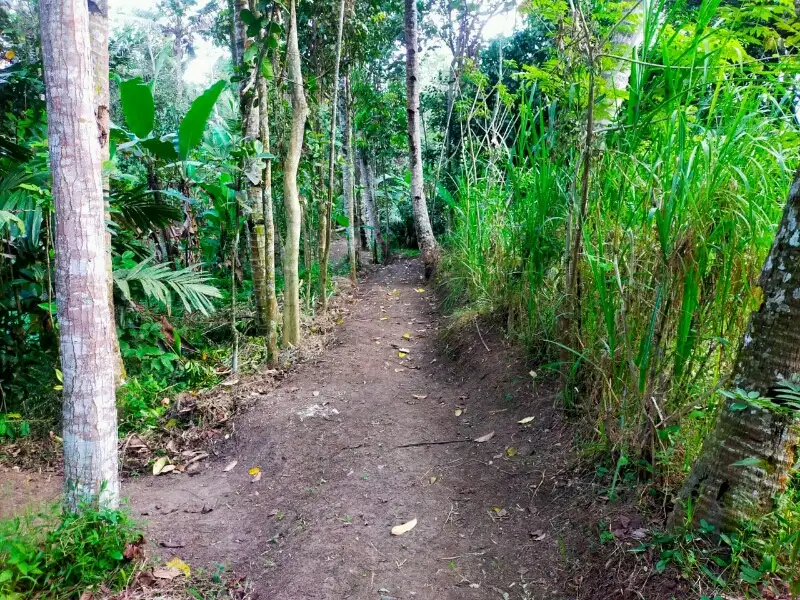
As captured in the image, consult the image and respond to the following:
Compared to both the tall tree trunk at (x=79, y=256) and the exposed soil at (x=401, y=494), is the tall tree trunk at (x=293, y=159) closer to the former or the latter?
the exposed soil at (x=401, y=494)

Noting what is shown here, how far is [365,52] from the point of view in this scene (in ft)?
25.7

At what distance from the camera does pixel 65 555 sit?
1989mm

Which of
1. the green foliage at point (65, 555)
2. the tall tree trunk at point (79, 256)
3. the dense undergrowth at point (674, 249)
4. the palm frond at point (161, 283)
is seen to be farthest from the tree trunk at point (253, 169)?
the green foliage at point (65, 555)

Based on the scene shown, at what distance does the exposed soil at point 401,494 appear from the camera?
7.19ft

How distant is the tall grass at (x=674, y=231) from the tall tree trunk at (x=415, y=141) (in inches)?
190

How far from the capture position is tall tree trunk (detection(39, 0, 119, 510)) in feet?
6.63

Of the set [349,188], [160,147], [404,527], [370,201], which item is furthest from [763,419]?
[370,201]

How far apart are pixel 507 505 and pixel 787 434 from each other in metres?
1.41

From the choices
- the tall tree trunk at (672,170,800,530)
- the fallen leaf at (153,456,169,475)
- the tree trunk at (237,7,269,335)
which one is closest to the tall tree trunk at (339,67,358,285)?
the tree trunk at (237,7,269,335)

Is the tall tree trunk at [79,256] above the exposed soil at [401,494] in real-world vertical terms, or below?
above

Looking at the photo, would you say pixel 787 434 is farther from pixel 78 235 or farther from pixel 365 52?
pixel 365 52

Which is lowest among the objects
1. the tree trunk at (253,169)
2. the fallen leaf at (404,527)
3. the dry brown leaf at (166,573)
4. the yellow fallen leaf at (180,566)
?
the yellow fallen leaf at (180,566)

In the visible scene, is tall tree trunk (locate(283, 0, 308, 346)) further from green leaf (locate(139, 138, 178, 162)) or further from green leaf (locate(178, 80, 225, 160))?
green leaf (locate(139, 138, 178, 162))

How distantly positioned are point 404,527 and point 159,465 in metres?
2.02
